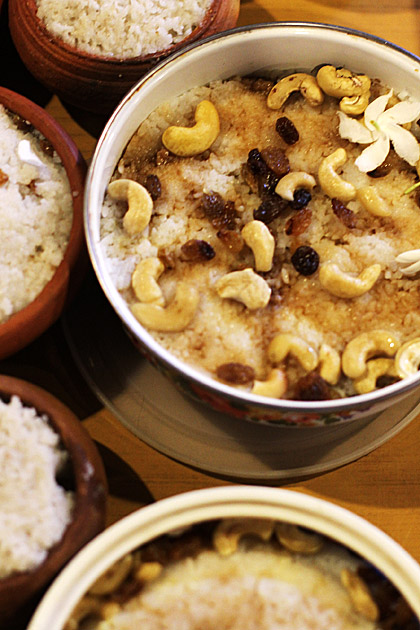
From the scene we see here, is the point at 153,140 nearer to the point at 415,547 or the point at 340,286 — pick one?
the point at 340,286

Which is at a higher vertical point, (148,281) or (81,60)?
(81,60)

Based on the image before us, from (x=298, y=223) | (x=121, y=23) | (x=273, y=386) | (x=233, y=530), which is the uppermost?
(x=121, y=23)

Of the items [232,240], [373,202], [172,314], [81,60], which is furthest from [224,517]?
[81,60]

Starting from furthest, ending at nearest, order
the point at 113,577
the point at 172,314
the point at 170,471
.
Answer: the point at 170,471, the point at 172,314, the point at 113,577

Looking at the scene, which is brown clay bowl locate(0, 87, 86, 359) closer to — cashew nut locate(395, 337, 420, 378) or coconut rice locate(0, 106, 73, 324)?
coconut rice locate(0, 106, 73, 324)

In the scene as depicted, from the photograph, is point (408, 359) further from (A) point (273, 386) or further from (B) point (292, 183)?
(B) point (292, 183)

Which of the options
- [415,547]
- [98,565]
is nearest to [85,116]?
[98,565]

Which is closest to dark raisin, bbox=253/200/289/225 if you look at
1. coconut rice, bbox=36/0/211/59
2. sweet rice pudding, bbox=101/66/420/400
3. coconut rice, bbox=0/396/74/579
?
sweet rice pudding, bbox=101/66/420/400
